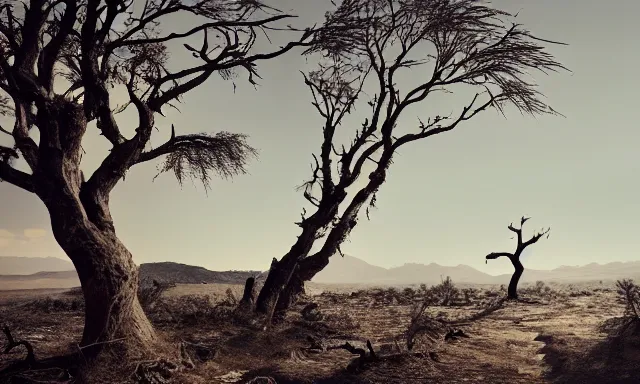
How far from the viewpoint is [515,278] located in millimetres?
17578

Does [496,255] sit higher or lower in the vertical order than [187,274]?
higher

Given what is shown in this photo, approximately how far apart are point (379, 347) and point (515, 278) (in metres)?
11.0

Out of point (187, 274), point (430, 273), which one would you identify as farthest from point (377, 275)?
point (187, 274)

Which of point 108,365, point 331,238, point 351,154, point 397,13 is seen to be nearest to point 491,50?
point 397,13

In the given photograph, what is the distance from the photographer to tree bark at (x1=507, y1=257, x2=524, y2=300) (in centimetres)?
1742

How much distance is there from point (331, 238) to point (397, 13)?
16.3 ft

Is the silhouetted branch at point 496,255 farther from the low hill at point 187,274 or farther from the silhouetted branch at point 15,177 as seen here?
the silhouetted branch at point 15,177

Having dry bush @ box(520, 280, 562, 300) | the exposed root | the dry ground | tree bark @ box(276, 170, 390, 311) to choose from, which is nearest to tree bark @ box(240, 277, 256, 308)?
the dry ground

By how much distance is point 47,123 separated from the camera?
707cm

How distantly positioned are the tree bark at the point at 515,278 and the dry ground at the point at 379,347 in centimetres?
439

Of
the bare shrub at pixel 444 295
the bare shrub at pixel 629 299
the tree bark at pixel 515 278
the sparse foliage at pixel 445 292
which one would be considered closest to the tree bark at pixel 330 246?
the bare shrub at pixel 629 299

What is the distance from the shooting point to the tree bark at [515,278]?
17.4m

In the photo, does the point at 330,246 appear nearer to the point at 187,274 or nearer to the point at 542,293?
the point at 542,293

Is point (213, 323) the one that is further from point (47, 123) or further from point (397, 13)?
point (397, 13)
